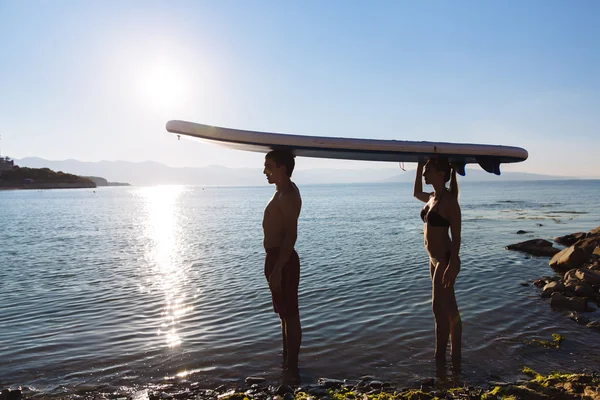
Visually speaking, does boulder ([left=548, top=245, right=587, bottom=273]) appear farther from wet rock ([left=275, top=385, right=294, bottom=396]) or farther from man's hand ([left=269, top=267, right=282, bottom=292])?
man's hand ([left=269, top=267, right=282, bottom=292])

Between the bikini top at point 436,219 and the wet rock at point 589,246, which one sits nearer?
the bikini top at point 436,219

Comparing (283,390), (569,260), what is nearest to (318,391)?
(283,390)

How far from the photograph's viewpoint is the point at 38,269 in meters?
15.0

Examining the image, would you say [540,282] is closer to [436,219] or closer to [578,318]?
[578,318]

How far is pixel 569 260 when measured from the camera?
1277 cm

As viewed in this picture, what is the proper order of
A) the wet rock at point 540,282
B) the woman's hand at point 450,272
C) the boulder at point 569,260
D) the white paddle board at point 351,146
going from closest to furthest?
the white paddle board at point 351,146 < the woman's hand at point 450,272 < the wet rock at point 540,282 < the boulder at point 569,260

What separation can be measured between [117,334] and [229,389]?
3212 mm

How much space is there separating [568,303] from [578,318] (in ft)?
2.80

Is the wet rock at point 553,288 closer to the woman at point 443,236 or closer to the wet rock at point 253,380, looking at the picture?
the woman at point 443,236

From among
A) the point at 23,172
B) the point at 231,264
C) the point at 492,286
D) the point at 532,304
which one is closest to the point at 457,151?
the point at 532,304

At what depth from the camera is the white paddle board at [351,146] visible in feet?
16.5

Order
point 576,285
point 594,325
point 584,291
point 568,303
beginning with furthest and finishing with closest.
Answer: point 576,285 → point 584,291 → point 568,303 → point 594,325

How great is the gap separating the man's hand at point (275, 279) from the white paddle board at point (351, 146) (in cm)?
144

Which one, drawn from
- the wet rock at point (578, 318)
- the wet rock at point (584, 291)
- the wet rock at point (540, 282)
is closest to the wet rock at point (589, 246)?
the wet rock at point (540, 282)
